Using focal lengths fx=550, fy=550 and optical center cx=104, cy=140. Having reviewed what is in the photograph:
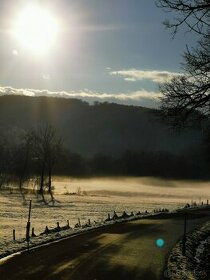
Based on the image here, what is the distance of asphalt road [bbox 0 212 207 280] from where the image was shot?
15.4 meters

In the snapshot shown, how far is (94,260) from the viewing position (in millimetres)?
18516

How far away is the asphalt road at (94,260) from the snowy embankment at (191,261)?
384mm

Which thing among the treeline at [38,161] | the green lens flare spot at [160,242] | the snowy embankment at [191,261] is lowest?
the snowy embankment at [191,261]

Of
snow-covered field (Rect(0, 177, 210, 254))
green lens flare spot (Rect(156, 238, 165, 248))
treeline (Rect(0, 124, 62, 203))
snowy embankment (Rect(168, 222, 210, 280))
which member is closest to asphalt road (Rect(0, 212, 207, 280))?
green lens flare spot (Rect(156, 238, 165, 248))

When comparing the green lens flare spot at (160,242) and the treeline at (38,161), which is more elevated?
the treeline at (38,161)

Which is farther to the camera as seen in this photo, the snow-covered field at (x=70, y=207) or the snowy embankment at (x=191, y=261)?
the snow-covered field at (x=70, y=207)

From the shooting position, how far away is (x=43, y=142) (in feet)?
346

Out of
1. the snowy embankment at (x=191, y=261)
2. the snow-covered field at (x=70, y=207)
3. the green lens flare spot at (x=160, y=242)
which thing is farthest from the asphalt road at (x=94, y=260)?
the snow-covered field at (x=70, y=207)

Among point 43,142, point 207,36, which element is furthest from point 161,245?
point 43,142

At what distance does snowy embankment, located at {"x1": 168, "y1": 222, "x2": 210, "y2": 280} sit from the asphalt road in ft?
1.26

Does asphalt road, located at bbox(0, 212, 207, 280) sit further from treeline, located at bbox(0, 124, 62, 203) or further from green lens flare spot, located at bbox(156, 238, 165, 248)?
treeline, located at bbox(0, 124, 62, 203)

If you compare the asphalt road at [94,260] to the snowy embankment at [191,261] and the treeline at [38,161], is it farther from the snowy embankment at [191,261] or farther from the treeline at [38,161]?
the treeline at [38,161]

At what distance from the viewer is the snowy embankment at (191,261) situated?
16.7 meters

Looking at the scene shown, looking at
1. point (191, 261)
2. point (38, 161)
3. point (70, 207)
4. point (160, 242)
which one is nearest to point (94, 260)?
point (191, 261)
